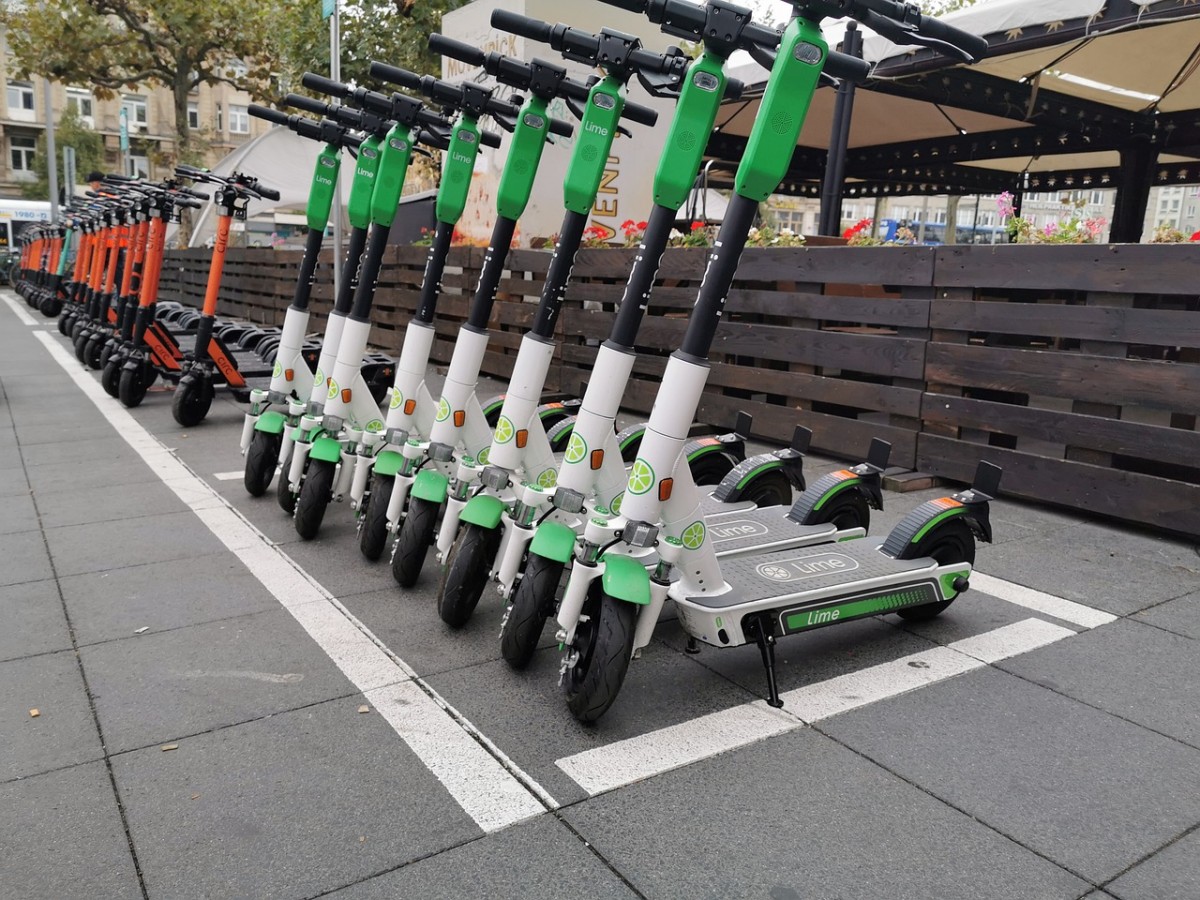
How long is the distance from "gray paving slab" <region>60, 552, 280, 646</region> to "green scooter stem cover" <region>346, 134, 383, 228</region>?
5.95 feet

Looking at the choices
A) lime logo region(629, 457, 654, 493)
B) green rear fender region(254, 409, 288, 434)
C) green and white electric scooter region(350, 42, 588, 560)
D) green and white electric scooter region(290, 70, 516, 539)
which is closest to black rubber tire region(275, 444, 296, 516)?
green rear fender region(254, 409, 288, 434)

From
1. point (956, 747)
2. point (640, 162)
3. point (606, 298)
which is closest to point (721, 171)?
point (640, 162)

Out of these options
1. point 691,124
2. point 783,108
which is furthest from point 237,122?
point 783,108

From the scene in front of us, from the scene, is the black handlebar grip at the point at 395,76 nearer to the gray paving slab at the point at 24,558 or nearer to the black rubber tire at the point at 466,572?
the black rubber tire at the point at 466,572

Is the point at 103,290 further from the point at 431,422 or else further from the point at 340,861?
the point at 340,861

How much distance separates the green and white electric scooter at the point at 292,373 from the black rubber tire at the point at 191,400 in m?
2.63

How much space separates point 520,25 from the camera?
3322 mm

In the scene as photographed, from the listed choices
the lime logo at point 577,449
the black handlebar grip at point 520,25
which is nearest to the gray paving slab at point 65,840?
the lime logo at point 577,449

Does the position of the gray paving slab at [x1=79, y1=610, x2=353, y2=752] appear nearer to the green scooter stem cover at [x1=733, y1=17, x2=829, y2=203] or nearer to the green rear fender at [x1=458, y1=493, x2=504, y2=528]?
the green rear fender at [x1=458, y1=493, x2=504, y2=528]

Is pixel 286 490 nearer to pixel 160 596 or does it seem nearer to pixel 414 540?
pixel 160 596

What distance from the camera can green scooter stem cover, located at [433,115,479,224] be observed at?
423 centimetres

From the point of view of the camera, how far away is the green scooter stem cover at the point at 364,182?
4.89m

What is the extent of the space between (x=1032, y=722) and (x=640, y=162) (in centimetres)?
900

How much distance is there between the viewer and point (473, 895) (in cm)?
219
